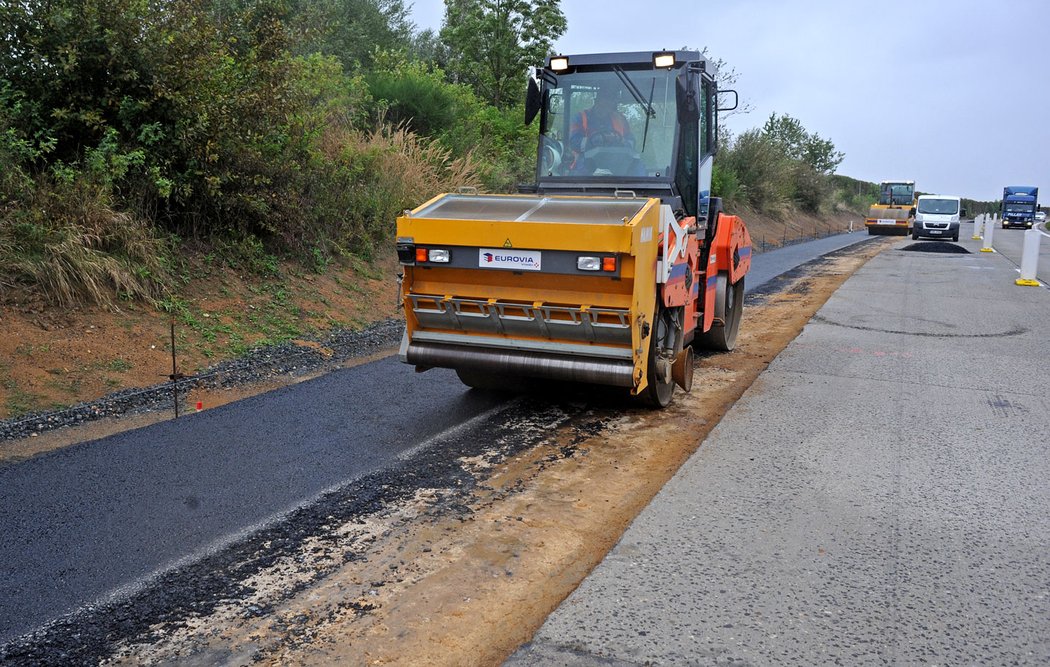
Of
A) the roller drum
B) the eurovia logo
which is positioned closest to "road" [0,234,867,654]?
the roller drum

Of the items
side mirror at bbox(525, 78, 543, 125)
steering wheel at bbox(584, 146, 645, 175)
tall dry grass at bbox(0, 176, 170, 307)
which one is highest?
side mirror at bbox(525, 78, 543, 125)

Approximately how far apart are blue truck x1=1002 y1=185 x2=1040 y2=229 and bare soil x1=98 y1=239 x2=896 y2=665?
6012cm

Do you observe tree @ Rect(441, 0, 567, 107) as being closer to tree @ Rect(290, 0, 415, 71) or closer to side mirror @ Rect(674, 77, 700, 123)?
tree @ Rect(290, 0, 415, 71)

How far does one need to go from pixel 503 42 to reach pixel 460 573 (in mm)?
26346

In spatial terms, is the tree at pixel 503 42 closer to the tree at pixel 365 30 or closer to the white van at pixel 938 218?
the tree at pixel 365 30

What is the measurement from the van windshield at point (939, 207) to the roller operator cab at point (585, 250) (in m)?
33.4

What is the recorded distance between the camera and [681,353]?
280 inches

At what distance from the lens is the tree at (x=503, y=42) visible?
2798cm

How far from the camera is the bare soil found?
129 inches

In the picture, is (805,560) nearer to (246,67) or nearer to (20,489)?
(20,489)

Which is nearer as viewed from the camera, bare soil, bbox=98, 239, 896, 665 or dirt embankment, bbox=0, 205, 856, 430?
bare soil, bbox=98, 239, 896, 665

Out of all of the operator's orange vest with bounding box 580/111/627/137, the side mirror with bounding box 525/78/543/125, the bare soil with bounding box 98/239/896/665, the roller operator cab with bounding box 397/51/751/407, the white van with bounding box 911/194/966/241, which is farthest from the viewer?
the white van with bounding box 911/194/966/241

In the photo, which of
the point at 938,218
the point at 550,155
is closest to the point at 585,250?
the point at 550,155

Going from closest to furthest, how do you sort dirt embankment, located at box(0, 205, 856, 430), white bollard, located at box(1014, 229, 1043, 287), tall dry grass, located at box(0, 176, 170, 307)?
dirt embankment, located at box(0, 205, 856, 430), tall dry grass, located at box(0, 176, 170, 307), white bollard, located at box(1014, 229, 1043, 287)
